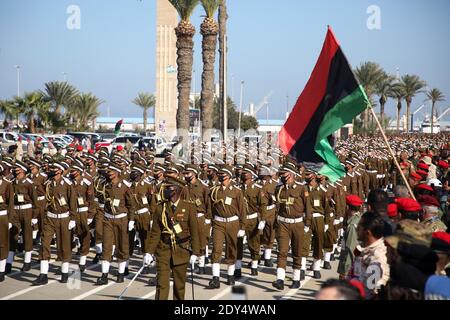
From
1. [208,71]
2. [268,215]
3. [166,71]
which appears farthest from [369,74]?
[268,215]

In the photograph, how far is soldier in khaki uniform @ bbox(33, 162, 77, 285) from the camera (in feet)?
39.5

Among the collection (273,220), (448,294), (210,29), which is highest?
(210,29)

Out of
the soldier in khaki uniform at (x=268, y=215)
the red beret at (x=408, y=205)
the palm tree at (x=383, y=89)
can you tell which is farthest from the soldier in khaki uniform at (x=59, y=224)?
the palm tree at (x=383, y=89)

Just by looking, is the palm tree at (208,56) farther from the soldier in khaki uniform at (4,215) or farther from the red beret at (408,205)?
the red beret at (408,205)

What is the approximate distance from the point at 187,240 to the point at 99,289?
307 centimetres

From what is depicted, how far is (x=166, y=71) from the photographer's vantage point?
212ft

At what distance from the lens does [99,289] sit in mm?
11711

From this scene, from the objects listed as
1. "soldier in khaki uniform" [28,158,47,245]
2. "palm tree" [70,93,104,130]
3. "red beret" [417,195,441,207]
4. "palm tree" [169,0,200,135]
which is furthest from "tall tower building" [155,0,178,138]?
"red beret" [417,195,441,207]

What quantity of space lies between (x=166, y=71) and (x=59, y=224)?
53151 millimetres

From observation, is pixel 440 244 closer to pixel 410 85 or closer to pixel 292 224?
pixel 292 224

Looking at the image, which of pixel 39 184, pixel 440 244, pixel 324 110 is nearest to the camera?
pixel 440 244

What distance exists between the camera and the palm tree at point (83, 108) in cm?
6606

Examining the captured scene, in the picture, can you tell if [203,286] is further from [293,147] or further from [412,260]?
[412,260]
